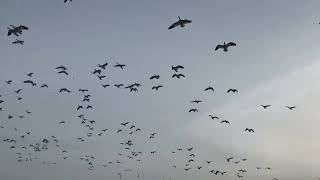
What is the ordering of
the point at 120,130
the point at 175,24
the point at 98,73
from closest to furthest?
the point at 175,24 → the point at 98,73 → the point at 120,130

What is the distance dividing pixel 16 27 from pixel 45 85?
25.0 m

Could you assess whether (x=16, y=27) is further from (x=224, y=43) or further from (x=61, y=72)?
(x=224, y=43)

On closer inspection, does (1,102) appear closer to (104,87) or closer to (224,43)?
(104,87)

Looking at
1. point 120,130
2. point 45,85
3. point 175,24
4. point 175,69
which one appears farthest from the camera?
point 120,130

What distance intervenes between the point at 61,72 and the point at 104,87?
9.78 metres

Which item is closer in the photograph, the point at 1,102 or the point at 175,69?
the point at 175,69

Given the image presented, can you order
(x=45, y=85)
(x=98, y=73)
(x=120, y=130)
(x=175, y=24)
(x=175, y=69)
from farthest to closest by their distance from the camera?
(x=120, y=130) < (x=45, y=85) < (x=98, y=73) < (x=175, y=69) < (x=175, y=24)

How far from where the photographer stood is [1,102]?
91875 mm

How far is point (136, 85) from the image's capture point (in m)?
85.9

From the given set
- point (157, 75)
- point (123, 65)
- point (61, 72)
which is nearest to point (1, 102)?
point (61, 72)


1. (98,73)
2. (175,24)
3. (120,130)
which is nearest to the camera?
(175,24)

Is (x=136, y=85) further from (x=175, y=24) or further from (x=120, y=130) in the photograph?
(x=175, y=24)

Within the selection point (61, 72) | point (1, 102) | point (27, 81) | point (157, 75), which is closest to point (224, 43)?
point (157, 75)

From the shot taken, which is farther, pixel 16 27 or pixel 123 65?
pixel 123 65
